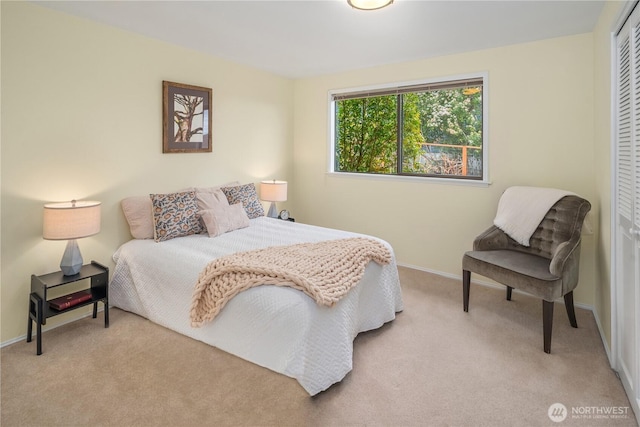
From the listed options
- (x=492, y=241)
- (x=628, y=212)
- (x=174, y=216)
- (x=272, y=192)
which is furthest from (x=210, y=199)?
(x=628, y=212)

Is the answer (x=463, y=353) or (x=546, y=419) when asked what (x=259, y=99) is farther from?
(x=546, y=419)

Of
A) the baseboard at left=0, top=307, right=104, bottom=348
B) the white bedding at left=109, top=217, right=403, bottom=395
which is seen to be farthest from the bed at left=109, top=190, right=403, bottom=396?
the baseboard at left=0, top=307, right=104, bottom=348

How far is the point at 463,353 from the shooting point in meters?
2.50

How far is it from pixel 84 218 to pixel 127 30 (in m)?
1.67

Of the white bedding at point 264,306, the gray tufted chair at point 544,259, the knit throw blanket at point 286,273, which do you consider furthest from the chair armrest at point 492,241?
the knit throw blanket at point 286,273

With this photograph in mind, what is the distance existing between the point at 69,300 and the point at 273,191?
2.33 meters

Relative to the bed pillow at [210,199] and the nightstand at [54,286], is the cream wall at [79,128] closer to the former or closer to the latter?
the nightstand at [54,286]

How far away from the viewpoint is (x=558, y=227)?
2.91m

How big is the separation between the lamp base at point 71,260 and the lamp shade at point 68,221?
18cm

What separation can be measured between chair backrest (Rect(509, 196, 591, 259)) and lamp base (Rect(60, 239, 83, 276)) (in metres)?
3.47

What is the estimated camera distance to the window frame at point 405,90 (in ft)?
12.0

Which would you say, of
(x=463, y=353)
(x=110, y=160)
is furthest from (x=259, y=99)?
(x=463, y=353)

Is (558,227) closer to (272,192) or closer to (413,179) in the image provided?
(413,179)

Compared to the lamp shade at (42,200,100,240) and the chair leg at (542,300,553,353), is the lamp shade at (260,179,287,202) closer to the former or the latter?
the lamp shade at (42,200,100,240)
